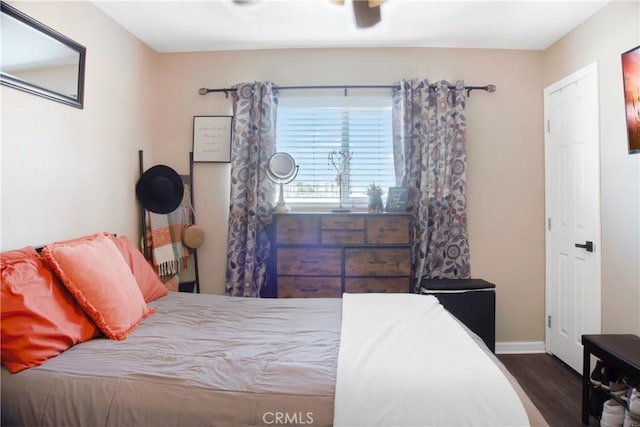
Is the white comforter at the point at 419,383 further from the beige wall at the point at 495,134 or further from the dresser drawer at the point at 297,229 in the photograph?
the beige wall at the point at 495,134

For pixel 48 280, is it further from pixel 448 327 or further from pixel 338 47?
pixel 338 47

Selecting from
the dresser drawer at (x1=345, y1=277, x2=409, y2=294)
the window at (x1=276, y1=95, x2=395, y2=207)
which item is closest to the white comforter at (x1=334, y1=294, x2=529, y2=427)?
the dresser drawer at (x1=345, y1=277, x2=409, y2=294)

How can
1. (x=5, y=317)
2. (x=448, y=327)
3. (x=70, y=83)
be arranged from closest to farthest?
(x=5, y=317)
(x=448, y=327)
(x=70, y=83)

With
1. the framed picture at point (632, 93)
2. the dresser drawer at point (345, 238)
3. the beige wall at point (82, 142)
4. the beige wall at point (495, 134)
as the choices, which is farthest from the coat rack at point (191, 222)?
the framed picture at point (632, 93)

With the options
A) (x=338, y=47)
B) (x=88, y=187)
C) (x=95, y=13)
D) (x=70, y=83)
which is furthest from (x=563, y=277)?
(x=95, y=13)

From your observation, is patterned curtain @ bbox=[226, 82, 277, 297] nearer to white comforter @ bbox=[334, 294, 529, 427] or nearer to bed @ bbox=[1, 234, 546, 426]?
bed @ bbox=[1, 234, 546, 426]

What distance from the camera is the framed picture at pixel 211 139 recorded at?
313 centimetres

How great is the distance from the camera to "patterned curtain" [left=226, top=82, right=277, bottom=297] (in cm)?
295

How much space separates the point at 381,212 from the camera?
9.14 ft

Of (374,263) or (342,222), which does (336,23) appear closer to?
(342,222)

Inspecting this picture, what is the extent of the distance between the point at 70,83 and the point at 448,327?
2.57 metres

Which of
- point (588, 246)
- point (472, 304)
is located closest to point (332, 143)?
point (472, 304)

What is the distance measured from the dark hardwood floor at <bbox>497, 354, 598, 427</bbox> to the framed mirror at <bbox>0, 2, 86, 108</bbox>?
350 centimetres

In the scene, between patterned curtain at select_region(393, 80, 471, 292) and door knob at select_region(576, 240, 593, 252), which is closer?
door knob at select_region(576, 240, 593, 252)
